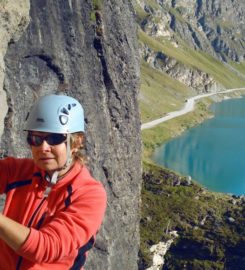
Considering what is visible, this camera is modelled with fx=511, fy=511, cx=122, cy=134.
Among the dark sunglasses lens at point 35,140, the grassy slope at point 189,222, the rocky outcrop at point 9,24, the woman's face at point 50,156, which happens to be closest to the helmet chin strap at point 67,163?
the woman's face at point 50,156

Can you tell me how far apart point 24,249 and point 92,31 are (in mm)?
20055

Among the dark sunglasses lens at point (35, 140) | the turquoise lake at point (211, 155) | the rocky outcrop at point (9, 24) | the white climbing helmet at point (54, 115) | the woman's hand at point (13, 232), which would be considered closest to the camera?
the woman's hand at point (13, 232)

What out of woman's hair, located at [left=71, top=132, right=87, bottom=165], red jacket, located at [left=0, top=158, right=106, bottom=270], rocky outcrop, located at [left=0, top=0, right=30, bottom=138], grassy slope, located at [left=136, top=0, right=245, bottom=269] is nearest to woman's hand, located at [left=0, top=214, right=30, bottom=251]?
red jacket, located at [left=0, top=158, right=106, bottom=270]

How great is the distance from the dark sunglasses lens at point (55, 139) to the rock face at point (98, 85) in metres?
12.1

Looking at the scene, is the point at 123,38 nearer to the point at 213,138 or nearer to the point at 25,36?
the point at 25,36

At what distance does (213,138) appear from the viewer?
429 ft

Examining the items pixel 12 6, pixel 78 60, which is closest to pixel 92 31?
pixel 78 60

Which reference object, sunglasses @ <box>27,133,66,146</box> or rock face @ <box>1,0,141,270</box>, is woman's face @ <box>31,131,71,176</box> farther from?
rock face @ <box>1,0,141,270</box>

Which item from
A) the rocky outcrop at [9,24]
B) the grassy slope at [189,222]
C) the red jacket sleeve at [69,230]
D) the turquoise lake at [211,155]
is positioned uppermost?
the rocky outcrop at [9,24]

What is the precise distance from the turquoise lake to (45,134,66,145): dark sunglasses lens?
270ft

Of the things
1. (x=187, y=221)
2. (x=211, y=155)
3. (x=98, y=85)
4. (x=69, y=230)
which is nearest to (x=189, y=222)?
(x=187, y=221)

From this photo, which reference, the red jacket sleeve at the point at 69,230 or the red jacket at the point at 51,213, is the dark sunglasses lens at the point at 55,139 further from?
the red jacket sleeve at the point at 69,230

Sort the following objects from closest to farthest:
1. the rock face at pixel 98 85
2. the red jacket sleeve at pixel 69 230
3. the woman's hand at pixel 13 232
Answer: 1. the woman's hand at pixel 13 232
2. the red jacket sleeve at pixel 69 230
3. the rock face at pixel 98 85

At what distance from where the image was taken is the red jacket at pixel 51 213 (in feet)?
17.4
